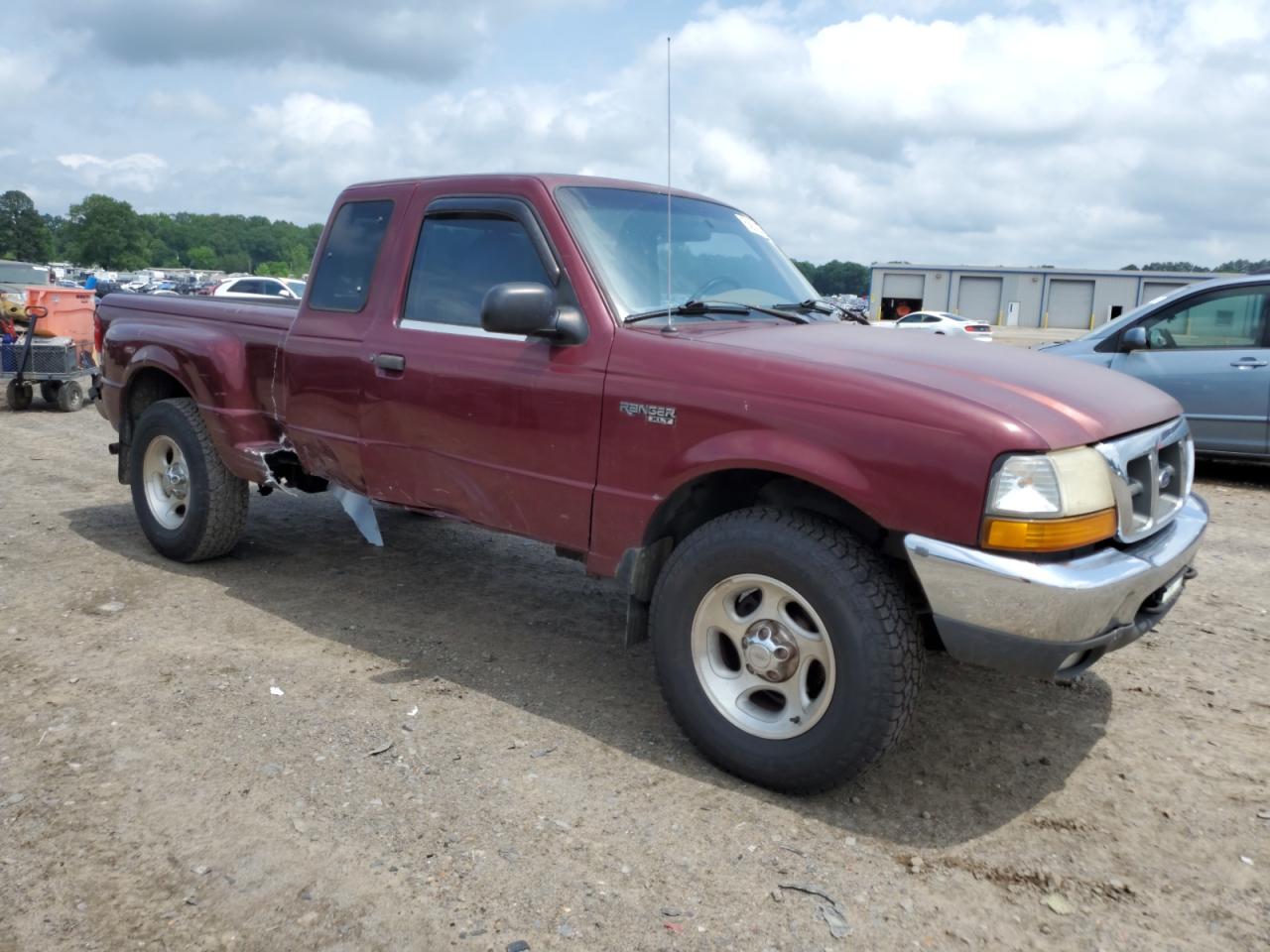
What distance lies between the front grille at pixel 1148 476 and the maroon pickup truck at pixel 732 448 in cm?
1

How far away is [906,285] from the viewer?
6894cm

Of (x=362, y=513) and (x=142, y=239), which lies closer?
(x=362, y=513)

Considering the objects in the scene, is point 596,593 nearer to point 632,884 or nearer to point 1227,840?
point 632,884

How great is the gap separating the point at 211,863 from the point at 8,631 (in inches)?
95.1

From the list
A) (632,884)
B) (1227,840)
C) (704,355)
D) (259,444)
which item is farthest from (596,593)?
(1227,840)

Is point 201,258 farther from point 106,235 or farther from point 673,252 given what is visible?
point 673,252

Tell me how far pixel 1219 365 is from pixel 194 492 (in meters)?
7.64

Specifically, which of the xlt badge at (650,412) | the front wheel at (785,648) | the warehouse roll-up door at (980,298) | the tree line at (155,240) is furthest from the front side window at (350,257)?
the tree line at (155,240)

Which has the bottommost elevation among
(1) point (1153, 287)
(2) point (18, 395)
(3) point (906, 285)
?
(2) point (18, 395)

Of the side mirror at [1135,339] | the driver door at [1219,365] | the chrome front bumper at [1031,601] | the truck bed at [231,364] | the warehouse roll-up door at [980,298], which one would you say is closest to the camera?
the chrome front bumper at [1031,601]

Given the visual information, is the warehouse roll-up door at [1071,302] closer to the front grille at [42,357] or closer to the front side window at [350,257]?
the front grille at [42,357]

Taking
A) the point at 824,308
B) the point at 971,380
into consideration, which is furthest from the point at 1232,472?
the point at 971,380

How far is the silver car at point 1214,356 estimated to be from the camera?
26.5 feet

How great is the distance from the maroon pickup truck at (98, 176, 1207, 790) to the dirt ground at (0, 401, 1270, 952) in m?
0.40
